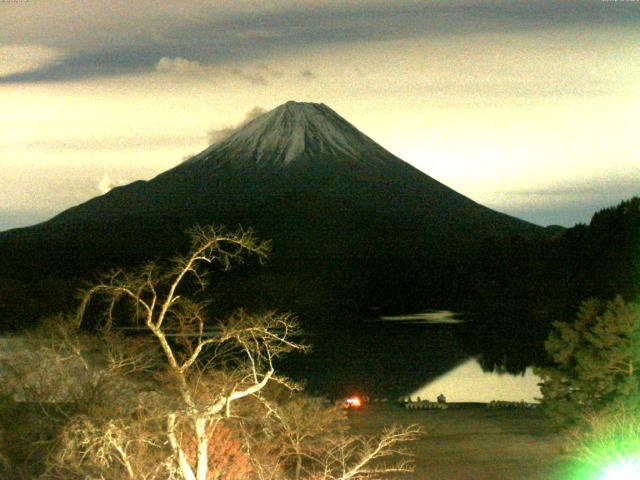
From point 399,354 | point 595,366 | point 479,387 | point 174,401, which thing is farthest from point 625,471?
point 399,354

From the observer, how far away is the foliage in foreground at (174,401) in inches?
257

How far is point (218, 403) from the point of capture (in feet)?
21.2

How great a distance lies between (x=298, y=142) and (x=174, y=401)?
102 metres

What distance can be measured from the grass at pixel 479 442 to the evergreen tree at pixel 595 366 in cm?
65

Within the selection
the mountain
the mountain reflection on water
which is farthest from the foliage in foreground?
the mountain

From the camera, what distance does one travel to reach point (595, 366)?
1441cm

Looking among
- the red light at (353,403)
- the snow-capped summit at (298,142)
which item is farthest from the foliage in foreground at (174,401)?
the snow-capped summit at (298,142)

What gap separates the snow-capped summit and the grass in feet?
295

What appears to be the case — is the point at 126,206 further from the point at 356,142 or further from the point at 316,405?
the point at 316,405

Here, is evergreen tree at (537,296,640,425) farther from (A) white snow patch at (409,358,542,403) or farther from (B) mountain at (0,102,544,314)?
(B) mountain at (0,102,544,314)

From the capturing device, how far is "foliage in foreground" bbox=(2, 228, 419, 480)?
21.5 feet

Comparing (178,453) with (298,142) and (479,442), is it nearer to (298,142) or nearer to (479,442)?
(479,442)

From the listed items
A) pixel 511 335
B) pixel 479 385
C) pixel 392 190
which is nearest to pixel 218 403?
pixel 479 385

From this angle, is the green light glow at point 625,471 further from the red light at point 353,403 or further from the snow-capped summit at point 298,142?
the snow-capped summit at point 298,142
